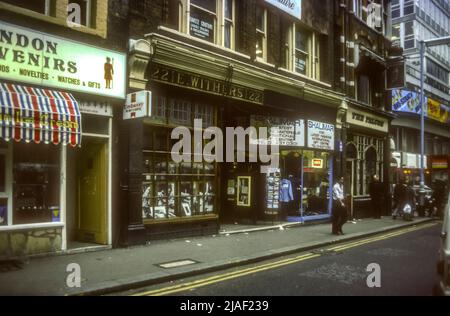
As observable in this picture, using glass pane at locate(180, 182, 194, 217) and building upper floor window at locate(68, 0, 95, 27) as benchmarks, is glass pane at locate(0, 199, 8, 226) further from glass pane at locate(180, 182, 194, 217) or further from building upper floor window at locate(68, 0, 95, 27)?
glass pane at locate(180, 182, 194, 217)

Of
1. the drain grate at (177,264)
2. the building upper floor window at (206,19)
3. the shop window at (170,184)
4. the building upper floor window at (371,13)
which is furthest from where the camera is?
the building upper floor window at (371,13)

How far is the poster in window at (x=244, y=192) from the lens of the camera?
15003 millimetres

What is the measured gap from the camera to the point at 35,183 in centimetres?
919

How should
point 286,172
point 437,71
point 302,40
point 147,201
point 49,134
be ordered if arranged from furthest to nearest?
point 437,71, point 302,40, point 286,172, point 147,201, point 49,134

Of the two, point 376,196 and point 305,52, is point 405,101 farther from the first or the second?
point 305,52

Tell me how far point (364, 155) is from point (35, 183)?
662 inches

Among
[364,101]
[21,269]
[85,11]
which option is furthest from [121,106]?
[364,101]

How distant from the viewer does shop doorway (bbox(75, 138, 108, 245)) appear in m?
10.3

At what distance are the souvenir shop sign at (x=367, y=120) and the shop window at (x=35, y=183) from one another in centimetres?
1438

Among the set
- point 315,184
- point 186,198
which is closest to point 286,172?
point 315,184

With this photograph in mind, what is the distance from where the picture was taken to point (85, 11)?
1017 centimetres

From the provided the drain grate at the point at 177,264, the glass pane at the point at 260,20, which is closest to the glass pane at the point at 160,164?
the drain grate at the point at 177,264

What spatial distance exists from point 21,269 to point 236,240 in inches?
232

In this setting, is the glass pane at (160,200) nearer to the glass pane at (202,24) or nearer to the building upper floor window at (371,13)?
the glass pane at (202,24)
